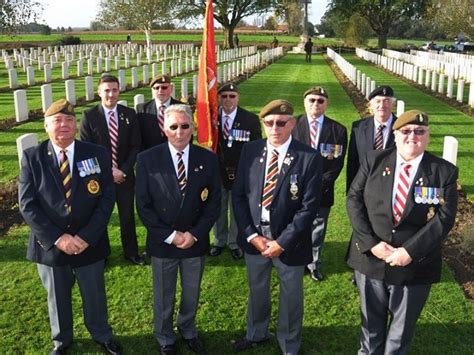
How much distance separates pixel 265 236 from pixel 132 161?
2273 millimetres

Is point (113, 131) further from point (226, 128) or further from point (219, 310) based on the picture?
point (219, 310)

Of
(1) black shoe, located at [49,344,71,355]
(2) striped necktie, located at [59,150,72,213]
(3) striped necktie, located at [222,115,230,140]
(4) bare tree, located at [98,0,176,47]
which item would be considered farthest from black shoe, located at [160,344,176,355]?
(4) bare tree, located at [98,0,176,47]

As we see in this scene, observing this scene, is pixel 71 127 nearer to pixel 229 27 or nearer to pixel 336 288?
pixel 336 288

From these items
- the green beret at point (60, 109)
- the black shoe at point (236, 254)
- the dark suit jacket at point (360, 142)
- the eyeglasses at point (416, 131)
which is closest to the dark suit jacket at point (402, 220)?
the eyeglasses at point (416, 131)

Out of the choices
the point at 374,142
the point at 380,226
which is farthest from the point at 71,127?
the point at 374,142

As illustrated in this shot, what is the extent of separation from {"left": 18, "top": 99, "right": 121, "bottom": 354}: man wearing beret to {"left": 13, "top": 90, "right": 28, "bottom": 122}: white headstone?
10544 mm

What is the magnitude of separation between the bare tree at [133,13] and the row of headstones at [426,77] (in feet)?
59.4

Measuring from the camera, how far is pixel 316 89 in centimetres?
560

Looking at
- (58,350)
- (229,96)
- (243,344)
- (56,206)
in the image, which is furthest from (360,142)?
(58,350)

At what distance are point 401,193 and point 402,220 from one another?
209 millimetres

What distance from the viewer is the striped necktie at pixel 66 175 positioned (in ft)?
13.6

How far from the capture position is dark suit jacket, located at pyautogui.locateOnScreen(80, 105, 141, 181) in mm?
5758

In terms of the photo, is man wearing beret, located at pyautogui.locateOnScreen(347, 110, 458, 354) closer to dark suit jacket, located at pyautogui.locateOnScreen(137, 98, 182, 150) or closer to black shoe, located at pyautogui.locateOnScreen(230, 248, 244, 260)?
black shoe, located at pyautogui.locateOnScreen(230, 248, 244, 260)

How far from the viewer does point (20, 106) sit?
13.8 meters
